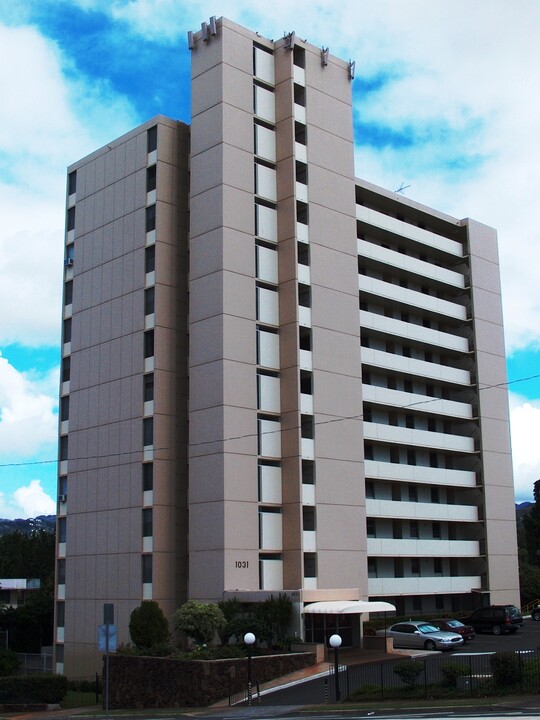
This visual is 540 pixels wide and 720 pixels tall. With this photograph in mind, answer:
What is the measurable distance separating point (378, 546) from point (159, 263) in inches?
867

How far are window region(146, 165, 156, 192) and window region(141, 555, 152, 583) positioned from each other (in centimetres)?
2218

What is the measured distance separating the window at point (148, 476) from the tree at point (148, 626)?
7.15 meters

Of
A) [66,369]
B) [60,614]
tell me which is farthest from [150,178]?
[60,614]

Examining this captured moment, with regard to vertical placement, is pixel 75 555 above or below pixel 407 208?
below

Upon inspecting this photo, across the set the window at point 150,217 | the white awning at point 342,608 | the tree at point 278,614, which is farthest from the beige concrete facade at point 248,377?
the white awning at point 342,608

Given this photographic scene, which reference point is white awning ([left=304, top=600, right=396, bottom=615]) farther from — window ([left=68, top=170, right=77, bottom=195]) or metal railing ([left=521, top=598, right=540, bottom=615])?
window ([left=68, top=170, right=77, bottom=195])

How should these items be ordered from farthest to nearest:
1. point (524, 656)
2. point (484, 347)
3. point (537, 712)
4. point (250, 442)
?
point (484, 347)
point (250, 442)
point (524, 656)
point (537, 712)

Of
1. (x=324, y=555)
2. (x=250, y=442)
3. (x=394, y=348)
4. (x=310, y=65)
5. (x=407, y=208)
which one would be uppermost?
(x=310, y=65)

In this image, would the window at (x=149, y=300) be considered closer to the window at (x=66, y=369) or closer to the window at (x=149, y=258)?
the window at (x=149, y=258)

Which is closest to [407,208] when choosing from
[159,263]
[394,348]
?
[394,348]

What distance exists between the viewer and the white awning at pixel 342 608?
146ft

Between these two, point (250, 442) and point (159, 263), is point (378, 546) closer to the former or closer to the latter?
point (250, 442)

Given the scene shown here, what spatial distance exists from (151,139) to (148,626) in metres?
29.3

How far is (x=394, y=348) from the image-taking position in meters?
65.1
